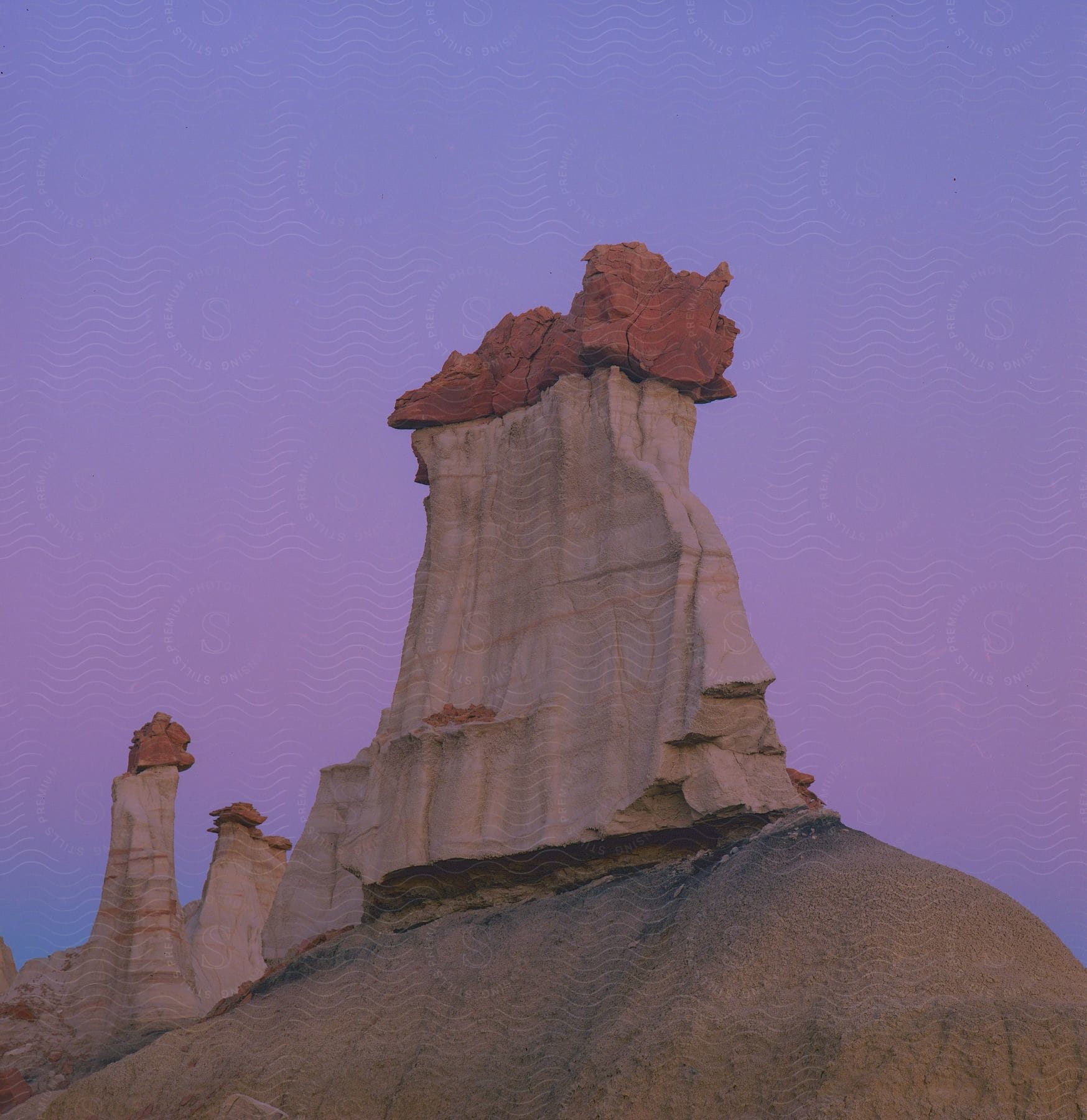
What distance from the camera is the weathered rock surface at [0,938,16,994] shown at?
109 ft

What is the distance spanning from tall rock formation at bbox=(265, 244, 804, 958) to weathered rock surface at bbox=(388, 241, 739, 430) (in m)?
0.04

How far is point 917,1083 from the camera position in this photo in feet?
46.9

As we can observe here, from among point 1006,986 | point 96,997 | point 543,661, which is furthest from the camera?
point 96,997

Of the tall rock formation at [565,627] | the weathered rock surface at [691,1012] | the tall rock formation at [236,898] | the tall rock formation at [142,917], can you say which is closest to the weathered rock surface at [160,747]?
the tall rock formation at [142,917]

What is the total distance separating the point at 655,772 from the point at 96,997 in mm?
14695

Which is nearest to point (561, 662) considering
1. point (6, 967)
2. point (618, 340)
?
point (618, 340)

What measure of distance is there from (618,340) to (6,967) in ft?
73.5

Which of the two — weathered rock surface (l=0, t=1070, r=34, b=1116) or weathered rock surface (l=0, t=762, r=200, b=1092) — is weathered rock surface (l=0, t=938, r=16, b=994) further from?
weathered rock surface (l=0, t=1070, r=34, b=1116)

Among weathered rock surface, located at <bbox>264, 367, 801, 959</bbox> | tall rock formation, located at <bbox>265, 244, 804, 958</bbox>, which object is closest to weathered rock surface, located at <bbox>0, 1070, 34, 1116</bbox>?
tall rock formation, located at <bbox>265, 244, 804, 958</bbox>

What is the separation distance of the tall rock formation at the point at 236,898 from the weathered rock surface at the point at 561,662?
1108cm

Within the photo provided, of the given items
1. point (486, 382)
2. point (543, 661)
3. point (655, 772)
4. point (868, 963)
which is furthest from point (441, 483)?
point (868, 963)

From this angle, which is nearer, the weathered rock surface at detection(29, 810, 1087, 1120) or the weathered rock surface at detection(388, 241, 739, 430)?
the weathered rock surface at detection(29, 810, 1087, 1120)

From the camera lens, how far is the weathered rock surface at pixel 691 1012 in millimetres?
14539

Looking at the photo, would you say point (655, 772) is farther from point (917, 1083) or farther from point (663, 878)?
point (917, 1083)
